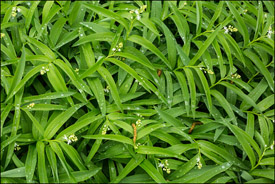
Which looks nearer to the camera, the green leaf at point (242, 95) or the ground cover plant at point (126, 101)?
the ground cover plant at point (126, 101)

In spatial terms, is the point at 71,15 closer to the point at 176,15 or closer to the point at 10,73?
the point at 10,73

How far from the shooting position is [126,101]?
2.36m

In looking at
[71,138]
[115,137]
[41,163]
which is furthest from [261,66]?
[41,163]

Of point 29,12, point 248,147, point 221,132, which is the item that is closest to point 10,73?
point 29,12

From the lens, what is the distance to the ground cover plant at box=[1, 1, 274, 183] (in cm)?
205

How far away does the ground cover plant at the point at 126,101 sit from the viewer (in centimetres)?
205

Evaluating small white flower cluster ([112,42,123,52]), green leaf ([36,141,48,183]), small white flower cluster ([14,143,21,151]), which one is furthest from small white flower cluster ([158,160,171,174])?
small white flower cluster ([14,143,21,151])

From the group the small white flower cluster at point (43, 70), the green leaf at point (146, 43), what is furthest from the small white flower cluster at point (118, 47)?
the small white flower cluster at point (43, 70)

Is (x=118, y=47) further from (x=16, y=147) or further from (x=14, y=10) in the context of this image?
(x=16, y=147)

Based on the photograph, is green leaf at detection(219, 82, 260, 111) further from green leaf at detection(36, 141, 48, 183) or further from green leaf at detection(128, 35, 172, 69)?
green leaf at detection(36, 141, 48, 183)

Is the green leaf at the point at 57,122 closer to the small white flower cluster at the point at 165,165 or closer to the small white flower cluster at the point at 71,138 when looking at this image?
the small white flower cluster at the point at 71,138

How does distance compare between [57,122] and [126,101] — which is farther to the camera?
[126,101]

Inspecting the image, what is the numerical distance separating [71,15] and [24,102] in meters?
0.88

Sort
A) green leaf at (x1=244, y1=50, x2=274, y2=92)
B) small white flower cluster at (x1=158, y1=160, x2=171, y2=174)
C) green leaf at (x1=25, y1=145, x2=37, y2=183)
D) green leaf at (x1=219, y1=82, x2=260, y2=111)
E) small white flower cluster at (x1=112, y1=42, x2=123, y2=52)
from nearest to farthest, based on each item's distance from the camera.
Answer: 1. green leaf at (x1=25, y1=145, x2=37, y2=183)
2. small white flower cluster at (x1=158, y1=160, x2=171, y2=174)
3. small white flower cluster at (x1=112, y1=42, x2=123, y2=52)
4. green leaf at (x1=219, y1=82, x2=260, y2=111)
5. green leaf at (x1=244, y1=50, x2=274, y2=92)
